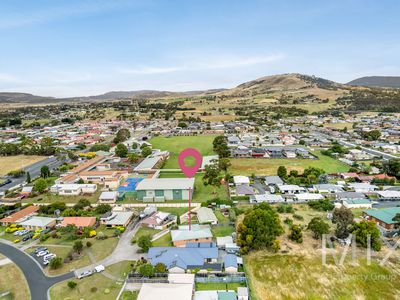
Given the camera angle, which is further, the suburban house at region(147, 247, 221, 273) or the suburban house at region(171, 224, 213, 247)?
the suburban house at region(171, 224, 213, 247)

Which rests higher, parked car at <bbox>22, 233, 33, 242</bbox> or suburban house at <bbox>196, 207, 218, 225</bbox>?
suburban house at <bbox>196, 207, 218, 225</bbox>


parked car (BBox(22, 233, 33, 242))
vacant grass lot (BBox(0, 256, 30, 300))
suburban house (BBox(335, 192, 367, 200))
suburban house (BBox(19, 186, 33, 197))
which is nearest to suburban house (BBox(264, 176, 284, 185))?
suburban house (BBox(335, 192, 367, 200))

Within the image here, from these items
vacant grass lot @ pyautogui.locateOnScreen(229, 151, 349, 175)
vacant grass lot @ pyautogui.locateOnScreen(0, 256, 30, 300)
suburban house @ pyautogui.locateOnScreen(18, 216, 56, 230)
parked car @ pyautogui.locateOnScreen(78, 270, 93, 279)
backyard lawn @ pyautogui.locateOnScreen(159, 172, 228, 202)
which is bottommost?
vacant grass lot @ pyautogui.locateOnScreen(0, 256, 30, 300)

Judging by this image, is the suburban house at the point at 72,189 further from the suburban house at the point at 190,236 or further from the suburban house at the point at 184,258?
the suburban house at the point at 184,258

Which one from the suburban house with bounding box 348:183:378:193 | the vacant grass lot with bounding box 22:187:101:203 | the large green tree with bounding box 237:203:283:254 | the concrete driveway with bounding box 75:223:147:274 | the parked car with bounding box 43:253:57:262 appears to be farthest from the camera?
the suburban house with bounding box 348:183:378:193

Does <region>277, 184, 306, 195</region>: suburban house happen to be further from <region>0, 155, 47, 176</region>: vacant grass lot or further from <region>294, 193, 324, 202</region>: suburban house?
<region>0, 155, 47, 176</region>: vacant grass lot

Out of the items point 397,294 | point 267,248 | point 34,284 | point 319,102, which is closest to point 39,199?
point 34,284

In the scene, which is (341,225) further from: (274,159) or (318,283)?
(274,159)
